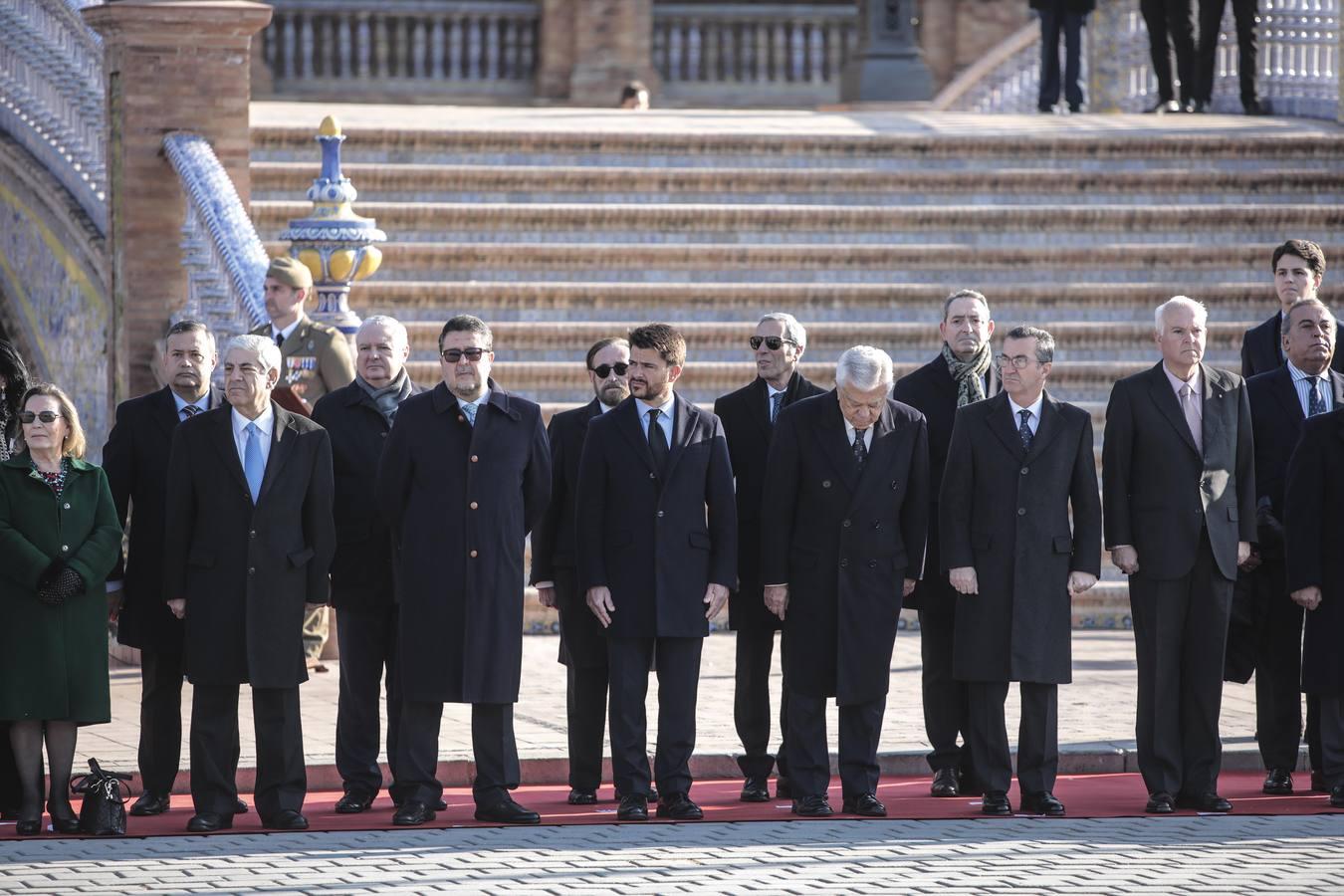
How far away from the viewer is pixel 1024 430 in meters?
9.30

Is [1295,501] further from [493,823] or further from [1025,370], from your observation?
[493,823]

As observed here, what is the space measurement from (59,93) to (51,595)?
883 centimetres

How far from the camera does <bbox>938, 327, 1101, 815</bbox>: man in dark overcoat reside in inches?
360

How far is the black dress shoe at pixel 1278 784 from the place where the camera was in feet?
31.7

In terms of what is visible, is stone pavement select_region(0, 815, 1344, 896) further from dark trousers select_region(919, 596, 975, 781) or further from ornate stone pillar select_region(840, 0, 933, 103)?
ornate stone pillar select_region(840, 0, 933, 103)

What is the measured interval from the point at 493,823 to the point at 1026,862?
74.5 inches

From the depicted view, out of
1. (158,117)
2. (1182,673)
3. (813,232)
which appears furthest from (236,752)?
(813,232)

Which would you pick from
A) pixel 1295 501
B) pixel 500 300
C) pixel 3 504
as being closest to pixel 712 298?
pixel 500 300

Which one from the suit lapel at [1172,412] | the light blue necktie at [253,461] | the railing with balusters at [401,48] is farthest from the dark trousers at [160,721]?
the railing with balusters at [401,48]

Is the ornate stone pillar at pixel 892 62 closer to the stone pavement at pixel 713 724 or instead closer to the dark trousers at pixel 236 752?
the stone pavement at pixel 713 724

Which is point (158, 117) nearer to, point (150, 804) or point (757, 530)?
point (757, 530)

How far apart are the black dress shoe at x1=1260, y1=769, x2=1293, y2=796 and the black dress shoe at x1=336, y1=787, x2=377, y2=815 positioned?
11.0 ft

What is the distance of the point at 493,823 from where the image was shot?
29.1 ft

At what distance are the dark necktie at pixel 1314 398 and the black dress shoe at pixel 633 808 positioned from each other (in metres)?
3.09
